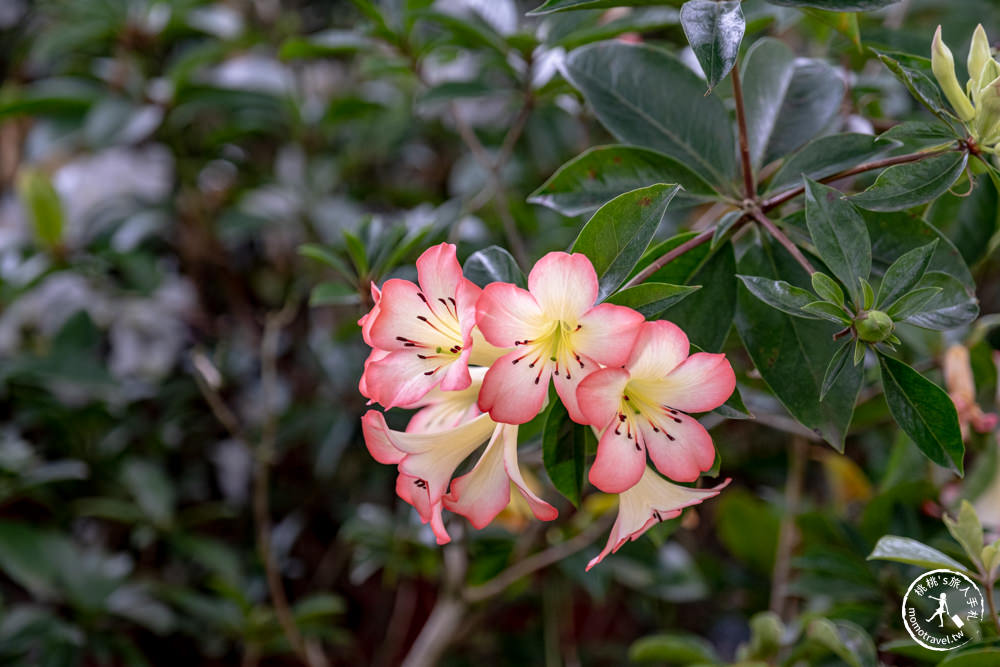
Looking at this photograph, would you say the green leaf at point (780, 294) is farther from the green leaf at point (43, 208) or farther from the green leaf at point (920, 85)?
the green leaf at point (43, 208)

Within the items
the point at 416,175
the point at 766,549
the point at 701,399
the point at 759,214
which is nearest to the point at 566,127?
the point at 416,175

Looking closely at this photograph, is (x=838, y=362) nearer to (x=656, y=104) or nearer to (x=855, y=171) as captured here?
(x=855, y=171)

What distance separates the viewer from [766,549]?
3.79ft

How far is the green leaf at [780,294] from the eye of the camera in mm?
451

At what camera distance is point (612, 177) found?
0.58 meters

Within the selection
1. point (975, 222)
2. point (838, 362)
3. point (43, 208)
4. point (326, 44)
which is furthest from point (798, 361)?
point (43, 208)

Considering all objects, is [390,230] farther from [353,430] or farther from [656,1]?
[353,430]

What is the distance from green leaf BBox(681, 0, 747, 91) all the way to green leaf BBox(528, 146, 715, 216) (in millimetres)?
116

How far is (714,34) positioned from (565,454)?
0.28 metres

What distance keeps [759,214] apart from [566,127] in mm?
897

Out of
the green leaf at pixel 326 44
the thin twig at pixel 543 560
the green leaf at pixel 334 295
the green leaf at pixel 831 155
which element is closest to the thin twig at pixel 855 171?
the green leaf at pixel 831 155

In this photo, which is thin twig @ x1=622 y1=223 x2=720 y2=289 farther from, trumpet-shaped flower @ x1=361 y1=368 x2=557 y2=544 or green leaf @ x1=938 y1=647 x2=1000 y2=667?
green leaf @ x1=938 y1=647 x2=1000 y2=667

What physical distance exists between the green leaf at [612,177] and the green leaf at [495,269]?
0.11m

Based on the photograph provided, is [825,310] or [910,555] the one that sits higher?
[825,310]
